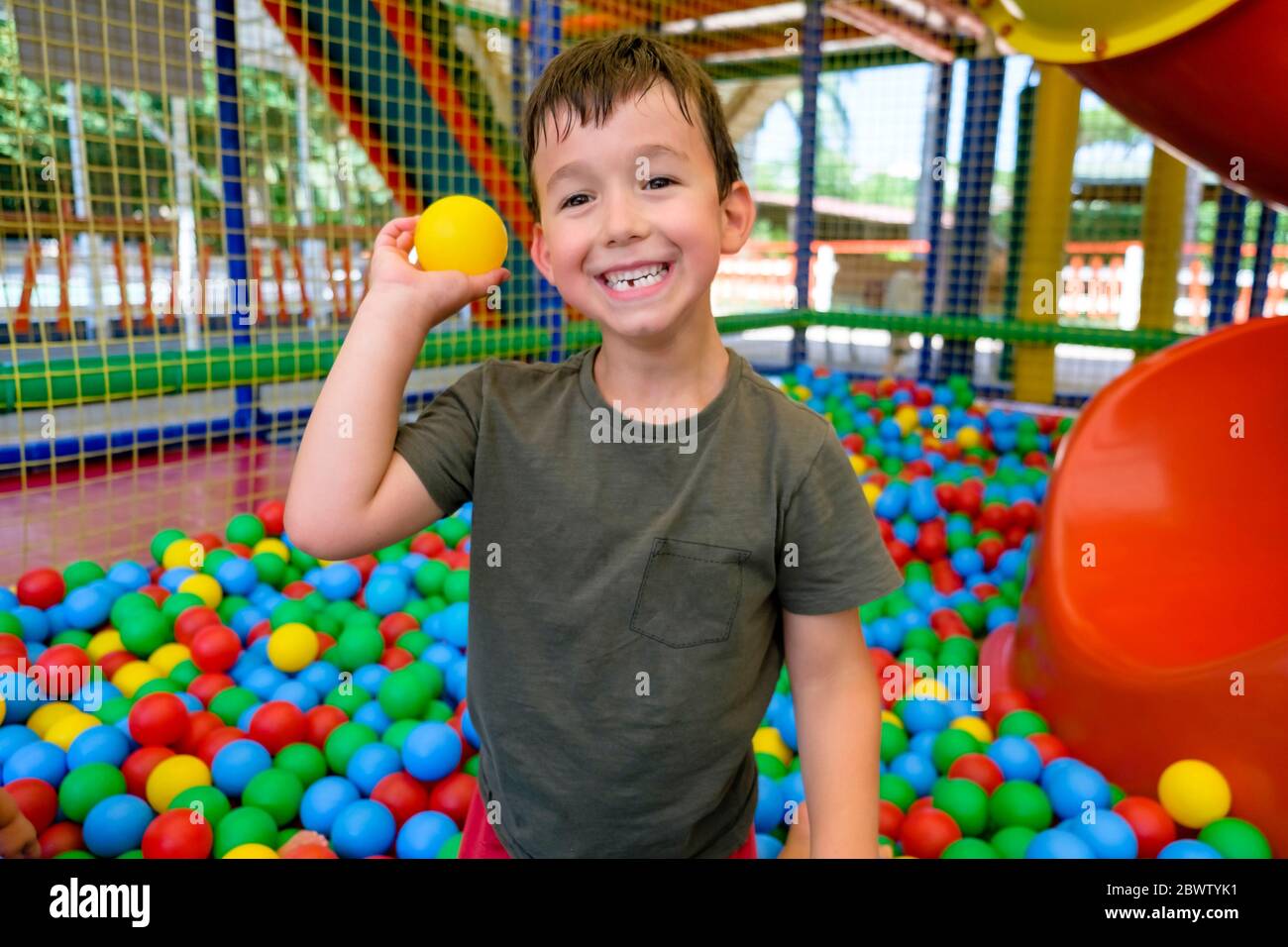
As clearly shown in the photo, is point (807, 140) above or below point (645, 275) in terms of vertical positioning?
above

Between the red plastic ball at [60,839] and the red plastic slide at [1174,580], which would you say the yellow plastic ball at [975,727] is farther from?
the red plastic ball at [60,839]

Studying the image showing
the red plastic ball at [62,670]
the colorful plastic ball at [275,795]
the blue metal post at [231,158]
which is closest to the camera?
the colorful plastic ball at [275,795]

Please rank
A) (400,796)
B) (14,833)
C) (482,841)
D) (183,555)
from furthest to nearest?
(183,555) < (400,796) < (14,833) < (482,841)

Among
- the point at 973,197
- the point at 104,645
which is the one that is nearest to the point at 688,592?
the point at 104,645

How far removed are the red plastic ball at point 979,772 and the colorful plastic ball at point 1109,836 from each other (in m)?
0.14

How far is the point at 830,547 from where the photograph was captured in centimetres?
88

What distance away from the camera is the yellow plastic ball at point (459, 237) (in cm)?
83

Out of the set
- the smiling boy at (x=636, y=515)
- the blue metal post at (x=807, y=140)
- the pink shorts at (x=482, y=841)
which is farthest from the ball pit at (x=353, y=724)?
the blue metal post at (x=807, y=140)

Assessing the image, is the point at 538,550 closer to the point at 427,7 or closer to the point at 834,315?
the point at 427,7

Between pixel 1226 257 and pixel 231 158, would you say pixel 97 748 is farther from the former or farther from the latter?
pixel 1226 257

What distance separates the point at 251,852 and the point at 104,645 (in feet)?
2.53

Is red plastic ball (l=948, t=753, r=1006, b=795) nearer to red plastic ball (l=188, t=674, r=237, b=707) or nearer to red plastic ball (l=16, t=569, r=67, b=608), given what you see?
red plastic ball (l=188, t=674, r=237, b=707)

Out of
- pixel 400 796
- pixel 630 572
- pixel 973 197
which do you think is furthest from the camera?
pixel 973 197

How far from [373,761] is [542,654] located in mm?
677
